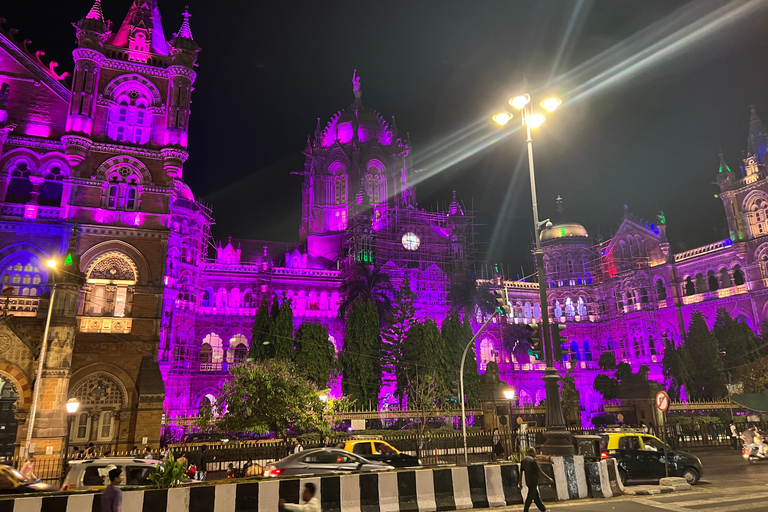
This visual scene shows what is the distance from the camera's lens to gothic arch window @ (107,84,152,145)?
31156 millimetres

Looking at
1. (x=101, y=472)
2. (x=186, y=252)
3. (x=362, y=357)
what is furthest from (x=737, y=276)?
(x=101, y=472)

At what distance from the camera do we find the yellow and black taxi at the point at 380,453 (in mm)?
18234

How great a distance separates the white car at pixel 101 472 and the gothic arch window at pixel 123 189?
803 inches

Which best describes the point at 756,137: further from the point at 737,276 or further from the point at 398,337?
the point at 398,337

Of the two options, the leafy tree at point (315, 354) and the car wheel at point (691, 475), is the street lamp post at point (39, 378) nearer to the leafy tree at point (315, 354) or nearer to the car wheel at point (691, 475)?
the leafy tree at point (315, 354)

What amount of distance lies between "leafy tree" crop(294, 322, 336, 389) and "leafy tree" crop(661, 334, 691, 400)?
26790 millimetres

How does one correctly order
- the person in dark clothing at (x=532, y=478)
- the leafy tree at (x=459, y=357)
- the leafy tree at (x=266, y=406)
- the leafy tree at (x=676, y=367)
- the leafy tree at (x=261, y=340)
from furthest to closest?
1. the leafy tree at (x=676, y=367)
2. the leafy tree at (x=459, y=357)
3. the leafy tree at (x=261, y=340)
4. the leafy tree at (x=266, y=406)
5. the person in dark clothing at (x=532, y=478)

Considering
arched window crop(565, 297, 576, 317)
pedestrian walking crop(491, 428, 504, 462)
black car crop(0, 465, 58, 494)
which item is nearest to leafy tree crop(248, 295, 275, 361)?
pedestrian walking crop(491, 428, 504, 462)

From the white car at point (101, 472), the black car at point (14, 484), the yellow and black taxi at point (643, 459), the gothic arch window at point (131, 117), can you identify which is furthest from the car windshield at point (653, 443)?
the gothic arch window at point (131, 117)

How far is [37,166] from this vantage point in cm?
3041

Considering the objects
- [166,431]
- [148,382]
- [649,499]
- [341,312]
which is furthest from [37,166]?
[649,499]

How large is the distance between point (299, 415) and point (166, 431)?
429 inches

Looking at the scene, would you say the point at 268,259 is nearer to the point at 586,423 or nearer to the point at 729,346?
the point at 586,423

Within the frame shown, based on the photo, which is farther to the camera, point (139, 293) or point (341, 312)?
point (341, 312)
